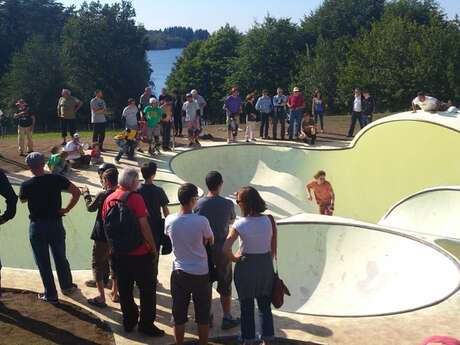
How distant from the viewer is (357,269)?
733cm

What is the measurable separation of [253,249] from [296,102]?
1246 centimetres

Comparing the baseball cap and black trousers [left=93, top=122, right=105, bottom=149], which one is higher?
the baseball cap

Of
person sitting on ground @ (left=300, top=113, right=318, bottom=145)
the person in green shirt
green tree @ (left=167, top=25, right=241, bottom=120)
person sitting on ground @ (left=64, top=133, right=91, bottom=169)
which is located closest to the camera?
person sitting on ground @ (left=64, top=133, right=91, bottom=169)

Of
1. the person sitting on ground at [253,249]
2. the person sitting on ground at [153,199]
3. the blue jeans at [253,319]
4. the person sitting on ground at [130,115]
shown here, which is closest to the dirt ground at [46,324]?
the person sitting on ground at [153,199]

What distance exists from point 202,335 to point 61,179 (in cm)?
216

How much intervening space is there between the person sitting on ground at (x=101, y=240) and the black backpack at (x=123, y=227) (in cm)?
68

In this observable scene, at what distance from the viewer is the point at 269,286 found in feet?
15.7

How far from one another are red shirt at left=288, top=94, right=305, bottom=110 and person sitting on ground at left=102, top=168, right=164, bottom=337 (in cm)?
1214

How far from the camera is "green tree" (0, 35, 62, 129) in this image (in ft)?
164

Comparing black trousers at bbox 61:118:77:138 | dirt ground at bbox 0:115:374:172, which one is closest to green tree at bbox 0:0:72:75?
dirt ground at bbox 0:115:374:172

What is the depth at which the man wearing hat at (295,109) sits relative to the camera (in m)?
16.6

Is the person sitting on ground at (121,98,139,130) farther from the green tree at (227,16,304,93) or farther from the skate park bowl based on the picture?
the green tree at (227,16,304,93)

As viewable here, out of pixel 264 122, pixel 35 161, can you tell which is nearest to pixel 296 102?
pixel 264 122

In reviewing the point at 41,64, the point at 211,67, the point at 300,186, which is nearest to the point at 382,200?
the point at 300,186
